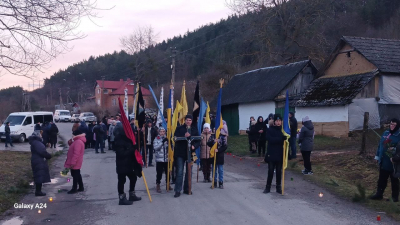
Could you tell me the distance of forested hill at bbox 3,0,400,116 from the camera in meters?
36.8

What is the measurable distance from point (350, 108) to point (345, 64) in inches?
164

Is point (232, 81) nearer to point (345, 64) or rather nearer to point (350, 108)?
point (345, 64)

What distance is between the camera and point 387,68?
23844 mm

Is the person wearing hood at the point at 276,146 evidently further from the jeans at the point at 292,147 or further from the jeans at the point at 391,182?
the jeans at the point at 292,147

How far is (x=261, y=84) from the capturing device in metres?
33.1

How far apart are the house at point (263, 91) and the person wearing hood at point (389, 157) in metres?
20.1

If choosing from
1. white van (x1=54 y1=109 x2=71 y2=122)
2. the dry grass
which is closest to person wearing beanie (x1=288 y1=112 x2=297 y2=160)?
the dry grass

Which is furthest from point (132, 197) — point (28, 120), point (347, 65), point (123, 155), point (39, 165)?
point (28, 120)

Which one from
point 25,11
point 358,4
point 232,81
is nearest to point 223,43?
point 358,4

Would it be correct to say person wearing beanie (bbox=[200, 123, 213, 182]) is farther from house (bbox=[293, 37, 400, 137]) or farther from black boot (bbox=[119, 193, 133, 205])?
house (bbox=[293, 37, 400, 137])

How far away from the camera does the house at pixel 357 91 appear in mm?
23625

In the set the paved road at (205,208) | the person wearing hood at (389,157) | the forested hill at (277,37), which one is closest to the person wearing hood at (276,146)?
the paved road at (205,208)

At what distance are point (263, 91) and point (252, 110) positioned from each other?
1.77 meters

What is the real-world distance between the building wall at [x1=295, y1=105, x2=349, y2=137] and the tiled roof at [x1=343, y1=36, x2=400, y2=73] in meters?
3.34
